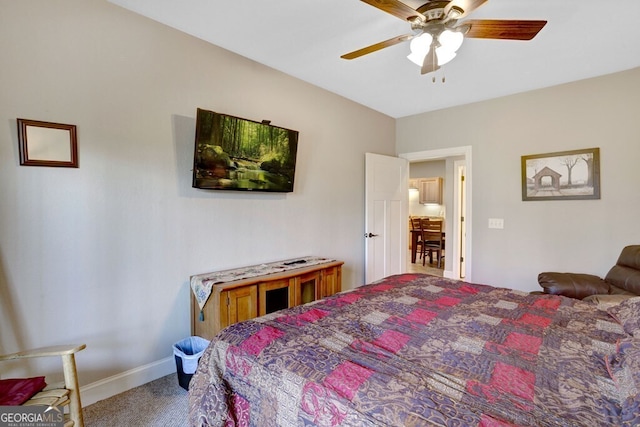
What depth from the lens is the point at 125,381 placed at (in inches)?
A: 82.7

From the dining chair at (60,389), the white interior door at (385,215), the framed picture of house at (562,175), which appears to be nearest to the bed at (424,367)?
the dining chair at (60,389)

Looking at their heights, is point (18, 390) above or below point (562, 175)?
below

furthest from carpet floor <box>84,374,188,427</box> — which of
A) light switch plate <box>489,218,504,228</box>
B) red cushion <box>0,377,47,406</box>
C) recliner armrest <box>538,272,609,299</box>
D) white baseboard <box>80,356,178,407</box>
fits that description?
light switch plate <box>489,218,504,228</box>

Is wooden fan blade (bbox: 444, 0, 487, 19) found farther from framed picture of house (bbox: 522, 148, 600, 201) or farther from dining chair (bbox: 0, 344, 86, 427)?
dining chair (bbox: 0, 344, 86, 427)

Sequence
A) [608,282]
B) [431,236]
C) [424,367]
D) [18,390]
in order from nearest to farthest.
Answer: [424,367] < [18,390] < [608,282] < [431,236]

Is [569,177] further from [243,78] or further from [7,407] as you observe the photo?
[7,407]

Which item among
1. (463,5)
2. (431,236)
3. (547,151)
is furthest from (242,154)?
(431,236)

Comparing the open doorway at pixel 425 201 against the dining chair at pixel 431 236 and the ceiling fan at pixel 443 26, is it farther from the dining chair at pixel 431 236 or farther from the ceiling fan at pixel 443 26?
the ceiling fan at pixel 443 26

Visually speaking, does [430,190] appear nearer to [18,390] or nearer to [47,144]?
[47,144]

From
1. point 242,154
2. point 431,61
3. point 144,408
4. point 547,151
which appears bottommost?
point 144,408

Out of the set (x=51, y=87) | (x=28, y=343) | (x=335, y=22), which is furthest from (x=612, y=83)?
(x=28, y=343)

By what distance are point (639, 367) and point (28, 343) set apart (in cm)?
285

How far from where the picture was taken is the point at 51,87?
5.92 ft

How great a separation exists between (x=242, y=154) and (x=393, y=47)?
5.00 feet
